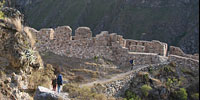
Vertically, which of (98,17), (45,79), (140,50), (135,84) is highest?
(98,17)

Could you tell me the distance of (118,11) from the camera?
8975 centimetres

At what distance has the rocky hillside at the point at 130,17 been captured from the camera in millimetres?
75562

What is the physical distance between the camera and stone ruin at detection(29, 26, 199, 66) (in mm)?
20078

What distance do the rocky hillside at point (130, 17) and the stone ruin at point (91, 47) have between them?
4971 centimetres

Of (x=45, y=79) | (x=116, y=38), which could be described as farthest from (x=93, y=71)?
(x=45, y=79)

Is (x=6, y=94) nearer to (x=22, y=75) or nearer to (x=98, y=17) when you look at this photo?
(x=22, y=75)

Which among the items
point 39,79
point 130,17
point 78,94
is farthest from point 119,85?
point 130,17

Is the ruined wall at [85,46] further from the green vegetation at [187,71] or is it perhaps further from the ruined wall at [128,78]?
the green vegetation at [187,71]

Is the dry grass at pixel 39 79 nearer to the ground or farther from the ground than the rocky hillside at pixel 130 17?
nearer to the ground

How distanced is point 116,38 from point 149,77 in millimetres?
5193

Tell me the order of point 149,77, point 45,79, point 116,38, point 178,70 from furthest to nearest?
point 116,38, point 178,70, point 149,77, point 45,79

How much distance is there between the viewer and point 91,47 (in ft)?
69.5

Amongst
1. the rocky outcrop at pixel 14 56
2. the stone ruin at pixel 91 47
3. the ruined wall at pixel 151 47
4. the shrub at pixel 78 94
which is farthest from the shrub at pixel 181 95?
the rocky outcrop at pixel 14 56

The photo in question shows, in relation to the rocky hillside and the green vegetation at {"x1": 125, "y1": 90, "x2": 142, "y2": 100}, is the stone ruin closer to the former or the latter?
the green vegetation at {"x1": 125, "y1": 90, "x2": 142, "y2": 100}
